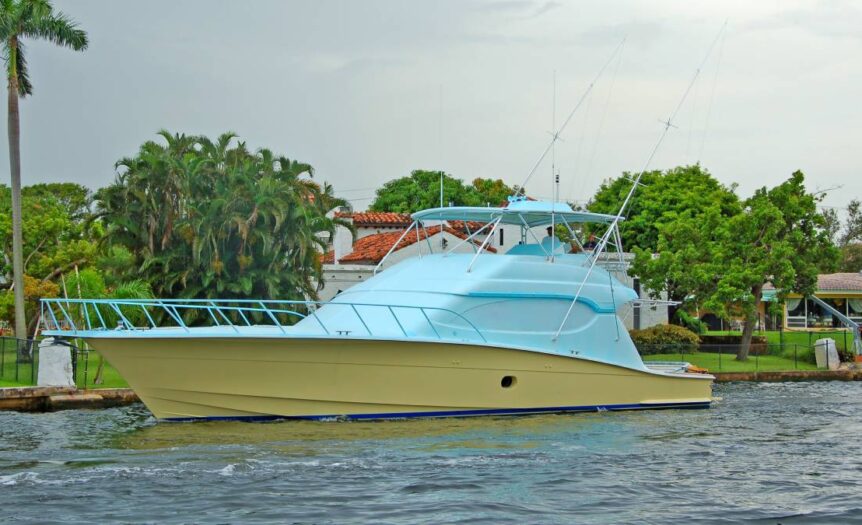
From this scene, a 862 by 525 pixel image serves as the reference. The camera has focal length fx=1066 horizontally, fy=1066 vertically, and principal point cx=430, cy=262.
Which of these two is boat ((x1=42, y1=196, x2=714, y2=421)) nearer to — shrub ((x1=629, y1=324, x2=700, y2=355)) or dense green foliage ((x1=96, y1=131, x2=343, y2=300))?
dense green foliage ((x1=96, y1=131, x2=343, y2=300))

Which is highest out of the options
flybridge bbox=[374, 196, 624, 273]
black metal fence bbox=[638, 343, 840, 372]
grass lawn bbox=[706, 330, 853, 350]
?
flybridge bbox=[374, 196, 624, 273]

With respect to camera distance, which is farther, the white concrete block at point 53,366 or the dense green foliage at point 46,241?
the dense green foliage at point 46,241

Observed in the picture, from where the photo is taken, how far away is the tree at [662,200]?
55.4 metres

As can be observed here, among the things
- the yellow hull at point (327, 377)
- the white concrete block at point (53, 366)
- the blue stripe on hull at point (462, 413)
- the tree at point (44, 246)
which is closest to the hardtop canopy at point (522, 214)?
the yellow hull at point (327, 377)

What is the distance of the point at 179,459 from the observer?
15.7 meters

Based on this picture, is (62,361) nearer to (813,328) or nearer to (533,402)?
(533,402)

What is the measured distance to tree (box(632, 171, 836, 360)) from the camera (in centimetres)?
3725

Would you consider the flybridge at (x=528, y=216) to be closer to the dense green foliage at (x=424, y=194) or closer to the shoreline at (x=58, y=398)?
the shoreline at (x=58, y=398)

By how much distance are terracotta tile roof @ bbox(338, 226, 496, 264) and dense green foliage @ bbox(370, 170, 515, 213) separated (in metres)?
16.3

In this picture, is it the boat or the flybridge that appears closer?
the boat

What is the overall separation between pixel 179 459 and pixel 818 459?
10.0 meters

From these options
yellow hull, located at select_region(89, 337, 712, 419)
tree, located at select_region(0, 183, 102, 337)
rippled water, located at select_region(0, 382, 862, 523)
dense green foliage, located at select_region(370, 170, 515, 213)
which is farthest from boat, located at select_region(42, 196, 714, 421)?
dense green foliage, located at select_region(370, 170, 515, 213)

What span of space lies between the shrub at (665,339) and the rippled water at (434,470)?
14.6 meters

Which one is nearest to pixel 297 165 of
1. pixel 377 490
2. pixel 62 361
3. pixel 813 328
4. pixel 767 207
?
pixel 62 361
